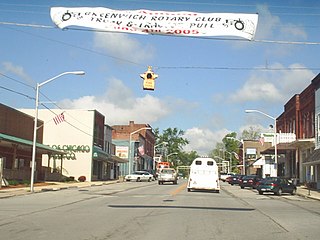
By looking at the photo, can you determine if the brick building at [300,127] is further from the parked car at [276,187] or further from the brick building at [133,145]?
the brick building at [133,145]

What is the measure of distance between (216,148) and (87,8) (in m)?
151

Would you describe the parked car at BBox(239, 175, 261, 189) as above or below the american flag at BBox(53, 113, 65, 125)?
below

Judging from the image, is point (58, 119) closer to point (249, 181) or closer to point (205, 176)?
point (249, 181)

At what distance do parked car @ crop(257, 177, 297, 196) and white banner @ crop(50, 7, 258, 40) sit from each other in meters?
22.6

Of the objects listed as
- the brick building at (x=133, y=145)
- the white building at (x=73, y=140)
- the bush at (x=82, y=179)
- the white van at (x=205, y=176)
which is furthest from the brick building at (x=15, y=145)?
the brick building at (x=133, y=145)

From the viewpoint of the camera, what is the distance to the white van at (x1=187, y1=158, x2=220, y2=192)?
35188 millimetres

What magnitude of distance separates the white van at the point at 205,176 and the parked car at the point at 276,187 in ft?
12.5

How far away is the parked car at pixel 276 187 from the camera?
3589cm

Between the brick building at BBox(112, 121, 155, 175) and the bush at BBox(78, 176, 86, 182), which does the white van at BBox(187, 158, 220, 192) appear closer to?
the bush at BBox(78, 176, 86, 182)

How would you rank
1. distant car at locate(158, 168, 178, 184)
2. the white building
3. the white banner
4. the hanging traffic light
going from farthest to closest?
1. the white building
2. distant car at locate(158, 168, 178, 184)
3. the hanging traffic light
4. the white banner

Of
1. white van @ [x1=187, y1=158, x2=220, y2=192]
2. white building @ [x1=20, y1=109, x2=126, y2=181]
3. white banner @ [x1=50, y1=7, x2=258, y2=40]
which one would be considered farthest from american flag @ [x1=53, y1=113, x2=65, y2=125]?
white banner @ [x1=50, y1=7, x2=258, y2=40]

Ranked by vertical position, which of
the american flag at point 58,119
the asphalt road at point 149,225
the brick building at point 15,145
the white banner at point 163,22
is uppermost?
the american flag at point 58,119

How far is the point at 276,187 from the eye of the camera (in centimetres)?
3581

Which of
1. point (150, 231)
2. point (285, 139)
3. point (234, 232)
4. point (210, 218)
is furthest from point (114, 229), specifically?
point (285, 139)
